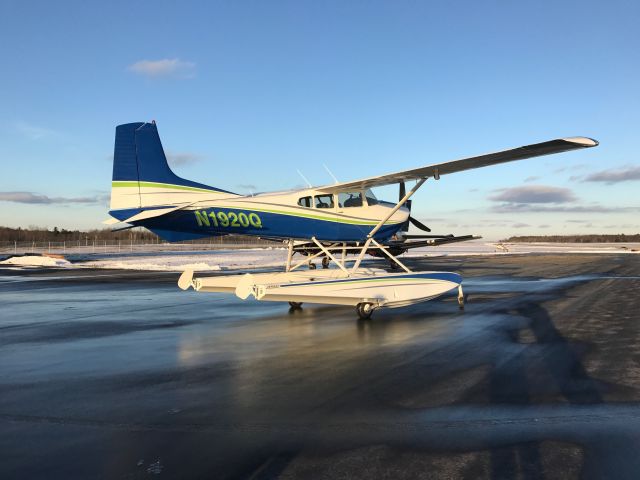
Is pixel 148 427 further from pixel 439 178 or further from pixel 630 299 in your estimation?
pixel 630 299

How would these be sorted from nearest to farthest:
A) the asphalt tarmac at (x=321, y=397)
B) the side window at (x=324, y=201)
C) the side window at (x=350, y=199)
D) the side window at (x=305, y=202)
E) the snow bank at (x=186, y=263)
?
the asphalt tarmac at (x=321, y=397), the side window at (x=305, y=202), the side window at (x=324, y=201), the side window at (x=350, y=199), the snow bank at (x=186, y=263)

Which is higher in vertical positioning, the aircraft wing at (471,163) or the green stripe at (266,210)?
the aircraft wing at (471,163)

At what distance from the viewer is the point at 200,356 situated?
24.4 ft

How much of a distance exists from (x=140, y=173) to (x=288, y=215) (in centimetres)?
363

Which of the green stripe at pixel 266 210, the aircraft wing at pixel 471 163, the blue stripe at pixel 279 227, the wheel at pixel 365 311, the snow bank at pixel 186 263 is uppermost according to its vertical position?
the aircraft wing at pixel 471 163

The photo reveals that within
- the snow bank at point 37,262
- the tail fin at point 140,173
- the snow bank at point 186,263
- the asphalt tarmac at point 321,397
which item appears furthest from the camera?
the snow bank at point 37,262

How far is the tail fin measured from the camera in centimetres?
1211

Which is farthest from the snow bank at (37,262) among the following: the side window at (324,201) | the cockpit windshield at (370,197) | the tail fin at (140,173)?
the cockpit windshield at (370,197)

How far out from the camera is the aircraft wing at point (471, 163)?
9999 millimetres

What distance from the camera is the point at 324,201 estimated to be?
13.6 metres

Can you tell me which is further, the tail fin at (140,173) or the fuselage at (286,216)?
the fuselage at (286,216)

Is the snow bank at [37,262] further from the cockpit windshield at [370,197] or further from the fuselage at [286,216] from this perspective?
the cockpit windshield at [370,197]

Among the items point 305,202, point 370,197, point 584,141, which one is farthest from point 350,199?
point 584,141

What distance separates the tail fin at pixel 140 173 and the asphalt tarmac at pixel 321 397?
2843 mm
